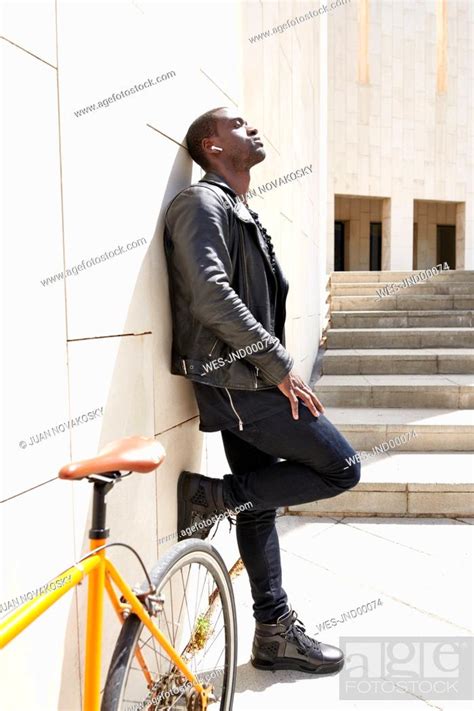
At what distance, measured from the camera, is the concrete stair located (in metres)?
3.74

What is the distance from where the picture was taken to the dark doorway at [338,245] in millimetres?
18766

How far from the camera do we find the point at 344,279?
9.03m

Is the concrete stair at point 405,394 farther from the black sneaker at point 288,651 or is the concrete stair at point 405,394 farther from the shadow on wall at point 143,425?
the shadow on wall at point 143,425

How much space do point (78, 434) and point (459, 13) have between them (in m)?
19.2

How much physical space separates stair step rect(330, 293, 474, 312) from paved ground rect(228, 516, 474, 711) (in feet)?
13.9

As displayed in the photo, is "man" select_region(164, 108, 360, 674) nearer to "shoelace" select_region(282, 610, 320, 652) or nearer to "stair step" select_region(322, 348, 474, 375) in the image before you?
"shoelace" select_region(282, 610, 320, 652)

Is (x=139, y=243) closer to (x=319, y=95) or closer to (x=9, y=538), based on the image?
(x=9, y=538)

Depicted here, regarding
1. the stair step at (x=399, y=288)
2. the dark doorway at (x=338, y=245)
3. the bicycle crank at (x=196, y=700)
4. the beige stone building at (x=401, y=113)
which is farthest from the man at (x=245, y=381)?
the dark doorway at (x=338, y=245)

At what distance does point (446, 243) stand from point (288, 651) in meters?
20.3

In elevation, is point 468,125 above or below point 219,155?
above

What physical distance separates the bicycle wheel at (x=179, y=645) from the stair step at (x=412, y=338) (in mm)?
4288

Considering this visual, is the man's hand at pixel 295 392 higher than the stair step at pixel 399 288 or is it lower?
lower

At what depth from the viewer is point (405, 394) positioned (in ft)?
16.2

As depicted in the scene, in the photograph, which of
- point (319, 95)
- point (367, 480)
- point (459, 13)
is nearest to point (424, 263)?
point (459, 13)
